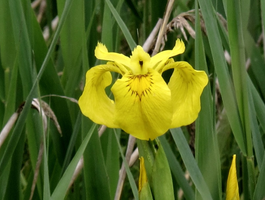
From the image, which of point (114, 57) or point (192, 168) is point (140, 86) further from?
point (192, 168)

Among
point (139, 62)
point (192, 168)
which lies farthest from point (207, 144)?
point (139, 62)

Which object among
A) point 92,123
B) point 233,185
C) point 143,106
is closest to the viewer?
point 143,106

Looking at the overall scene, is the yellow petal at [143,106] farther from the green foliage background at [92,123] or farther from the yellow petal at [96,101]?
the green foliage background at [92,123]

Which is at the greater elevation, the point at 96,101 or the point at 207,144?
the point at 96,101

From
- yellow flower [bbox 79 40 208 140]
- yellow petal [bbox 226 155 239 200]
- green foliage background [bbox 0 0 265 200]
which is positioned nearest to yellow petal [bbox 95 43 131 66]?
yellow flower [bbox 79 40 208 140]

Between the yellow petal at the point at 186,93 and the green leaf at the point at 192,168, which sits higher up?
the yellow petal at the point at 186,93

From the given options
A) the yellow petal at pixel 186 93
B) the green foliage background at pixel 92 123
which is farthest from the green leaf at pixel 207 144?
the yellow petal at pixel 186 93

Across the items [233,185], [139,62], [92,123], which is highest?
[139,62]
